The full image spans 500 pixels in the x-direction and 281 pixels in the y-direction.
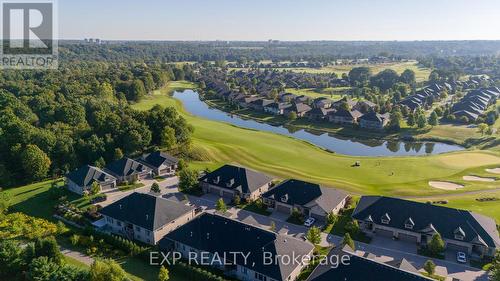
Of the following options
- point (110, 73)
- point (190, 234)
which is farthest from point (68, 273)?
point (110, 73)

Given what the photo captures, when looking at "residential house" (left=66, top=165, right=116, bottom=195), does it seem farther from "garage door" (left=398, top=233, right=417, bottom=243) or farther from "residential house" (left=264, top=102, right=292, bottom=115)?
"residential house" (left=264, top=102, right=292, bottom=115)

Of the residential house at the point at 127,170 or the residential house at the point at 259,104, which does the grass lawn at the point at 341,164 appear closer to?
the residential house at the point at 127,170

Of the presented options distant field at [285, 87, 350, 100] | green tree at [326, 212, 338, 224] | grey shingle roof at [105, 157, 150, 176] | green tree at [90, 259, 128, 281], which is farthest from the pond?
green tree at [90, 259, 128, 281]

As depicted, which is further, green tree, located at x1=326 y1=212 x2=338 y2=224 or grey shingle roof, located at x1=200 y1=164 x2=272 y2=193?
grey shingle roof, located at x1=200 y1=164 x2=272 y2=193

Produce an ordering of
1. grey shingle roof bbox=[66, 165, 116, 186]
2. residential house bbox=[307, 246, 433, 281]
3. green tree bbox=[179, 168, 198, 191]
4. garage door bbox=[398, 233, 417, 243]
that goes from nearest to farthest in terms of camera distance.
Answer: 1. residential house bbox=[307, 246, 433, 281]
2. garage door bbox=[398, 233, 417, 243]
3. green tree bbox=[179, 168, 198, 191]
4. grey shingle roof bbox=[66, 165, 116, 186]

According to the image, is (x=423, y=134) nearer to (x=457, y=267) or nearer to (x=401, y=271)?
(x=457, y=267)

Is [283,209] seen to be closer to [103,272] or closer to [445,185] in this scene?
[103,272]
